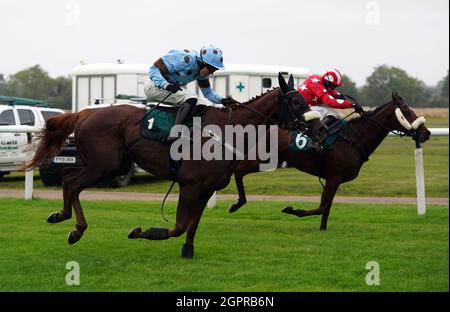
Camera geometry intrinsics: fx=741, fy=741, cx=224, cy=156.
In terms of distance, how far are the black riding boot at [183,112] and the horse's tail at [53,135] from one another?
4.25 feet

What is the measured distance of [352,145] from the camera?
32.6ft

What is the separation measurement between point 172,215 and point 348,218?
8.42 ft

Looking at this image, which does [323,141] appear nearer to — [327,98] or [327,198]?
[327,98]

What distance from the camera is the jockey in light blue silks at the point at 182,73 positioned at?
296 inches

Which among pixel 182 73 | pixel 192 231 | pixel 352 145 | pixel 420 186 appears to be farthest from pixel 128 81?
pixel 192 231

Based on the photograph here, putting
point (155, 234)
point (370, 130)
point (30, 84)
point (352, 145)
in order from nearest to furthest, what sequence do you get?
point (155, 234), point (352, 145), point (370, 130), point (30, 84)

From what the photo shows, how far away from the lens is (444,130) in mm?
11648

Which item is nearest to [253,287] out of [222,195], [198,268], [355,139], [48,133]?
[198,268]

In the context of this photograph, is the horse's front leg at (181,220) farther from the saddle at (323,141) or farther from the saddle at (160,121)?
the saddle at (323,141)

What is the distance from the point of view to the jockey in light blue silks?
296 inches

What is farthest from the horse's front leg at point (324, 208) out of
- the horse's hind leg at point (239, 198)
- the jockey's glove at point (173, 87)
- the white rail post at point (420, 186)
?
the jockey's glove at point (173, 87)

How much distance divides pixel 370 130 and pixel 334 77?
870 millimetres

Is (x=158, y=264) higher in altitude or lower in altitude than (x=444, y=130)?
lower

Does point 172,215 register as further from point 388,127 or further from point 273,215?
point 388,127
